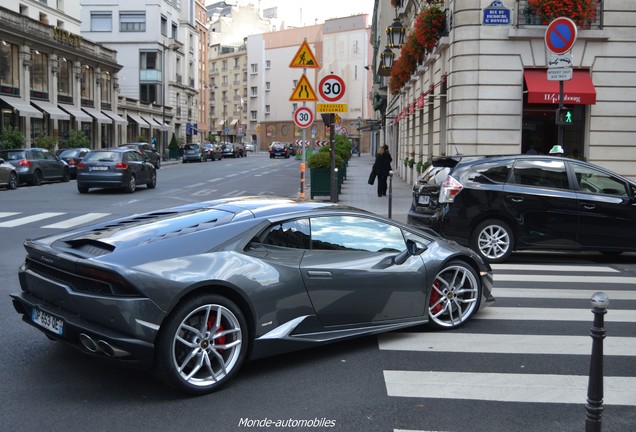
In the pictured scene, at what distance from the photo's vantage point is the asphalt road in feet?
14.6

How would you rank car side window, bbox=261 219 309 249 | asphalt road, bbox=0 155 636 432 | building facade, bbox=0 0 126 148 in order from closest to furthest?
asphalt road, bbox=0 155 636 432, car side window, bbox=261 219 309 249, building facade, bbox=0 0 126 148

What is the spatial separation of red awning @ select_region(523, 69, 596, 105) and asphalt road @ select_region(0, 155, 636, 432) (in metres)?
11.2

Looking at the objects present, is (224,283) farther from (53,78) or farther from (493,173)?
(53,78)

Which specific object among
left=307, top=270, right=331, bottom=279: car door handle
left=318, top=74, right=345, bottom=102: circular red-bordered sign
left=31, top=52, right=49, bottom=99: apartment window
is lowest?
left=307, top=270, right=331, bottom=279: car door handle

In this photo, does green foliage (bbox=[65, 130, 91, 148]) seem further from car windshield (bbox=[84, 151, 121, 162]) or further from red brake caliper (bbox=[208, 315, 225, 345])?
red brake caliper (bbox=[208, 315, 225, 345])

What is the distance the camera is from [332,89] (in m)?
15.3

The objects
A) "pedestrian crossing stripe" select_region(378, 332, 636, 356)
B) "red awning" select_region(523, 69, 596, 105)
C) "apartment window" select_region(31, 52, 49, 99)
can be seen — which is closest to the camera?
"pedestrian crossing stripe" select_region(378, 332, 636, 356)

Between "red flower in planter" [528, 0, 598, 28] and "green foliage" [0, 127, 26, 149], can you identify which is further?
"green foliage" [0, 127, 26, 149]

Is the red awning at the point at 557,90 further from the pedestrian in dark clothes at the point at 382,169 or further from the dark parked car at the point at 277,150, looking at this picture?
the dark parked car at the point at 277,150

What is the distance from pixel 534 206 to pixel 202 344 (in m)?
7.10

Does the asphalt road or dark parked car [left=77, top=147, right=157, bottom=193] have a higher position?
dark parked car [left=77, top=147, right=157, bottom=193]

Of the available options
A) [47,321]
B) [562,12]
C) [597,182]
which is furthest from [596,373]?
[562,12]

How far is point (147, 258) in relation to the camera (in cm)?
484

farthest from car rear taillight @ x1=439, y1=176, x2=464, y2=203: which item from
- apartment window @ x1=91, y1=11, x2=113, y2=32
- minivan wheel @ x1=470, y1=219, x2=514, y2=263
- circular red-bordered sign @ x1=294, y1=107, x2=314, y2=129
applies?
apartment window @ x1=91, y1=11, x2=113, y2=32
